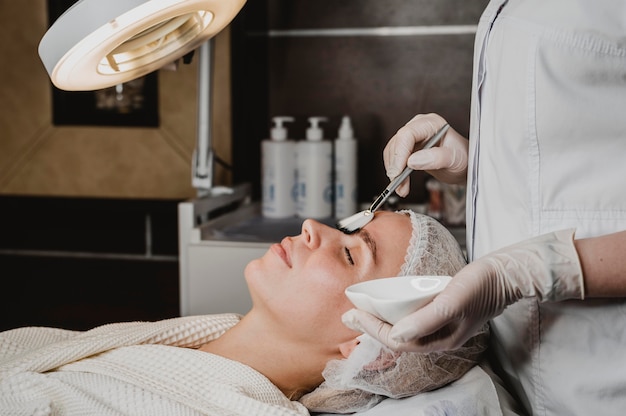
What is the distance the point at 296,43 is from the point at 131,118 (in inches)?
25.7

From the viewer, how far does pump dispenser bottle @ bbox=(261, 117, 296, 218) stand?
7.39 feet

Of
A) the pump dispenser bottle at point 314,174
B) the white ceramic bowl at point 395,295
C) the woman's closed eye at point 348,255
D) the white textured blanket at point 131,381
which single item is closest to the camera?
the white ceramic bowl at point 395,295

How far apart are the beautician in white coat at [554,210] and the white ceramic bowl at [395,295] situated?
0.9 inches

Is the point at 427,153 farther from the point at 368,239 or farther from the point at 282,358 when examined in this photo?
the point at 282,358

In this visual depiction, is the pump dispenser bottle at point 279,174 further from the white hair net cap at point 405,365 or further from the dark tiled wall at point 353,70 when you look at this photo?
the white hair net cap at point 405,365

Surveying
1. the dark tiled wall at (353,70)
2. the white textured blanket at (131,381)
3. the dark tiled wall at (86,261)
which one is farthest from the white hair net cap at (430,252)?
the dark tiled wall at (86,261)

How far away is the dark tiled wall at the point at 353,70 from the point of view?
2.38m

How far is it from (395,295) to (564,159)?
33 centimetres

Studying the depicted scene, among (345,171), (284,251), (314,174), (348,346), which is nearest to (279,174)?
(314,174)

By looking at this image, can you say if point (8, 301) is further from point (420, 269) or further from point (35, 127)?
point (420, 269)

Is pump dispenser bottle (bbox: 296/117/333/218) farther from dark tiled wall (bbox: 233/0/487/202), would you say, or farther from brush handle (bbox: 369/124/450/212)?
brush handle (bbox: 369/124/450/212)

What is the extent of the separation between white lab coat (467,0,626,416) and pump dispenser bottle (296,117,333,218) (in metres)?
1.16

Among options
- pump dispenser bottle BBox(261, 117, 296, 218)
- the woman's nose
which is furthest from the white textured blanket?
pump dispenser bottle BBox(261, 117, 296, 218)

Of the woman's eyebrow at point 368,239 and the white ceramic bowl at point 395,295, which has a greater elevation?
the woman's eyebrow at point 368,239
